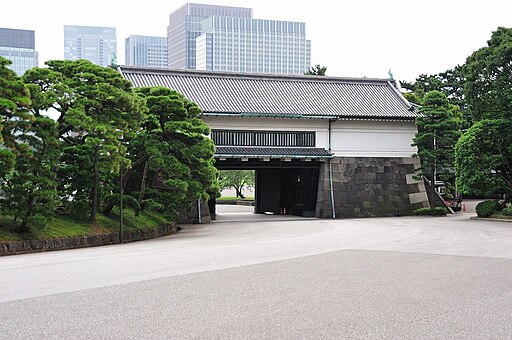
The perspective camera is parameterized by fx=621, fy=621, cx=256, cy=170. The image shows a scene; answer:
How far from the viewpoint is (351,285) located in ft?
31.3

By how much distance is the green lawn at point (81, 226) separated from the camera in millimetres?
18578

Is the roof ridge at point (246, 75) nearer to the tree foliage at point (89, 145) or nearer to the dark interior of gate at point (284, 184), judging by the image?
the dark interior of gate at point (284, 184)

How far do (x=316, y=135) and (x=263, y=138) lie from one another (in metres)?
3.23

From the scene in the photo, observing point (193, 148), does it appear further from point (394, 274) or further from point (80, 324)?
point (80, 324)

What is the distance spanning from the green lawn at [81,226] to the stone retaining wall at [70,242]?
19 cm

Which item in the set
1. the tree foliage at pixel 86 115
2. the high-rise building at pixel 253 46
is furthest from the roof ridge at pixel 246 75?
the high-rise building at pixel 253 46

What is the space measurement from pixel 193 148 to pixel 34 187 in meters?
6.96

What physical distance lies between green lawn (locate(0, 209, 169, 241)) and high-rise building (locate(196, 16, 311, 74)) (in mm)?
160223

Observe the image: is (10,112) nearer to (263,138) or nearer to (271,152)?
(271,152)

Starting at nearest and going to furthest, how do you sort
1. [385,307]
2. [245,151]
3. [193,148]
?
[385,307]
[193,148]
[245,151]

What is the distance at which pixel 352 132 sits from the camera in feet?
119

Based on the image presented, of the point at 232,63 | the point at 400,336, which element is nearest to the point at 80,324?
the point at 400,336

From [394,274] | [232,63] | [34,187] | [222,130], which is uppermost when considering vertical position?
[232,63]

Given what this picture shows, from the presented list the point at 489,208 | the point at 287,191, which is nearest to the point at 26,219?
the point at 489,208
